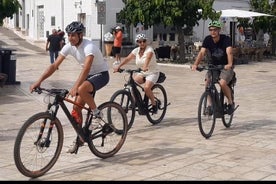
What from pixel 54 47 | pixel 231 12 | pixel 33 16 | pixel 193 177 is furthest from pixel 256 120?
pixel 33 16

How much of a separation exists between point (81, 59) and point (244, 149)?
262 cm

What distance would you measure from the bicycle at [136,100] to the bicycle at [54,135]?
1038 millimetres

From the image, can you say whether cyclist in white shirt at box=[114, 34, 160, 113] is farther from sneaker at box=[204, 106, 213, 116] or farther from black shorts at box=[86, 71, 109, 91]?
black shorts at box=[86, 71, 109, 91]

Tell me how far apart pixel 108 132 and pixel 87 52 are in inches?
45.6

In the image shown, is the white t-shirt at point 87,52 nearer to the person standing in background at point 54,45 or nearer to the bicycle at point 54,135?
the bicycle at point 54,135

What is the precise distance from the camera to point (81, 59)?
6.09 m

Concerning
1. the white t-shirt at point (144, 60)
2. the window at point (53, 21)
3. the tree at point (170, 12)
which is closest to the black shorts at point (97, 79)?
the white t-shirt at point (144, 60)

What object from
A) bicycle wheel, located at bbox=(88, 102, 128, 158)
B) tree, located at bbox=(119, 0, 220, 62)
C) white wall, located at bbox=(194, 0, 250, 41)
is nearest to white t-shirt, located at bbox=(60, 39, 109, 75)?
bicycle wheel, located at bbox=(88, 102, 128, 158)

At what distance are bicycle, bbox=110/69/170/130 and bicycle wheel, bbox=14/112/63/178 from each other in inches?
74.1

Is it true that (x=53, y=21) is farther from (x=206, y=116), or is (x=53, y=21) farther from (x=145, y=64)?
(x=206, y=116)

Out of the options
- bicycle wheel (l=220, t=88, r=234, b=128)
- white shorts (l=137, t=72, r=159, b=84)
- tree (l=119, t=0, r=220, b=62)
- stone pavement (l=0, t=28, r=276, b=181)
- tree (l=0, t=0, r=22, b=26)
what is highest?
tree (l=0, t=0, r=22, b=26)

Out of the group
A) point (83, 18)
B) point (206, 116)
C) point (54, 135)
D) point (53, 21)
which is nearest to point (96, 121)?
point (54, 135)

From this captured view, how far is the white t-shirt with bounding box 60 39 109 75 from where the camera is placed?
592 centimetres

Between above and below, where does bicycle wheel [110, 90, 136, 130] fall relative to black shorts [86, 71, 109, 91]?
below
